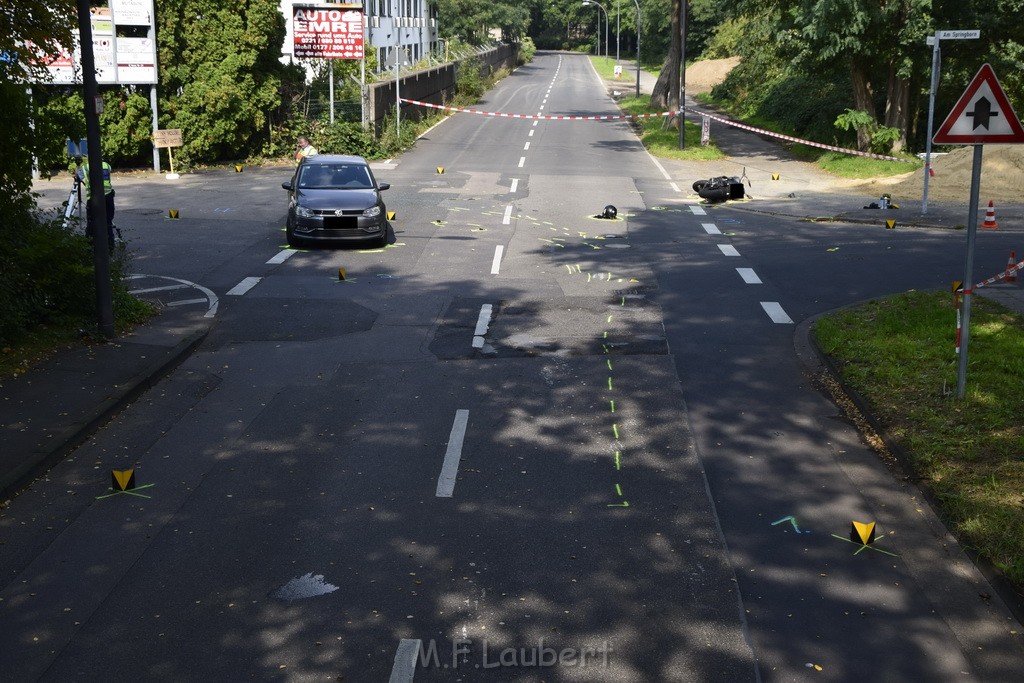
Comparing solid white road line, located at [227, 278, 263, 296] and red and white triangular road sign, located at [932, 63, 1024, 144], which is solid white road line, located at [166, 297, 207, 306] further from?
red and white triangular road sign, located at [932, 63, 1024, 144]

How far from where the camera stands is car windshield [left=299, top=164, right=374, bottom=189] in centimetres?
2023

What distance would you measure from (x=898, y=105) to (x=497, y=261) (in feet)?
69.7

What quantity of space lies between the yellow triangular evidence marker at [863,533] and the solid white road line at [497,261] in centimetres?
1062

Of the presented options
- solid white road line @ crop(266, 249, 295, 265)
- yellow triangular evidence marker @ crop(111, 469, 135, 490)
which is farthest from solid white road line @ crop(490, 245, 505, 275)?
yellow triangular evidence marker @ crop(111, 469, 135, 490)

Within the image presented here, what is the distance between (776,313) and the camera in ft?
47.3

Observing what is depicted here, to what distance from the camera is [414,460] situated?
346 inches

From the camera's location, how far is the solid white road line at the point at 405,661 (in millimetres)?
5458

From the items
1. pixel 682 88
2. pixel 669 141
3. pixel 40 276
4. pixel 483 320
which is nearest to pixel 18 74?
pixel 40 276

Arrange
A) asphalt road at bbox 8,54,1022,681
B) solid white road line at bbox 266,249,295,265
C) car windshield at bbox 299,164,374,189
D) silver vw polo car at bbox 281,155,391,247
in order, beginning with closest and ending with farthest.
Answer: asphalt road at bbox 8,54,1022,681, solid white road line at bbox 266,249,295,265, silver vw polo car at bbox 281,155,391,247, car windshield at bbox 299,164,374,189

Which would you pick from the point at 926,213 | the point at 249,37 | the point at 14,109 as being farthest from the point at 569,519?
the point at 249,37

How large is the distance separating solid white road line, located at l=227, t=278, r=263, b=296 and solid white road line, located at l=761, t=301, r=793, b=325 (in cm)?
769

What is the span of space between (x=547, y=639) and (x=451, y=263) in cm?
1272

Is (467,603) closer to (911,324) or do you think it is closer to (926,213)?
(911,324)
